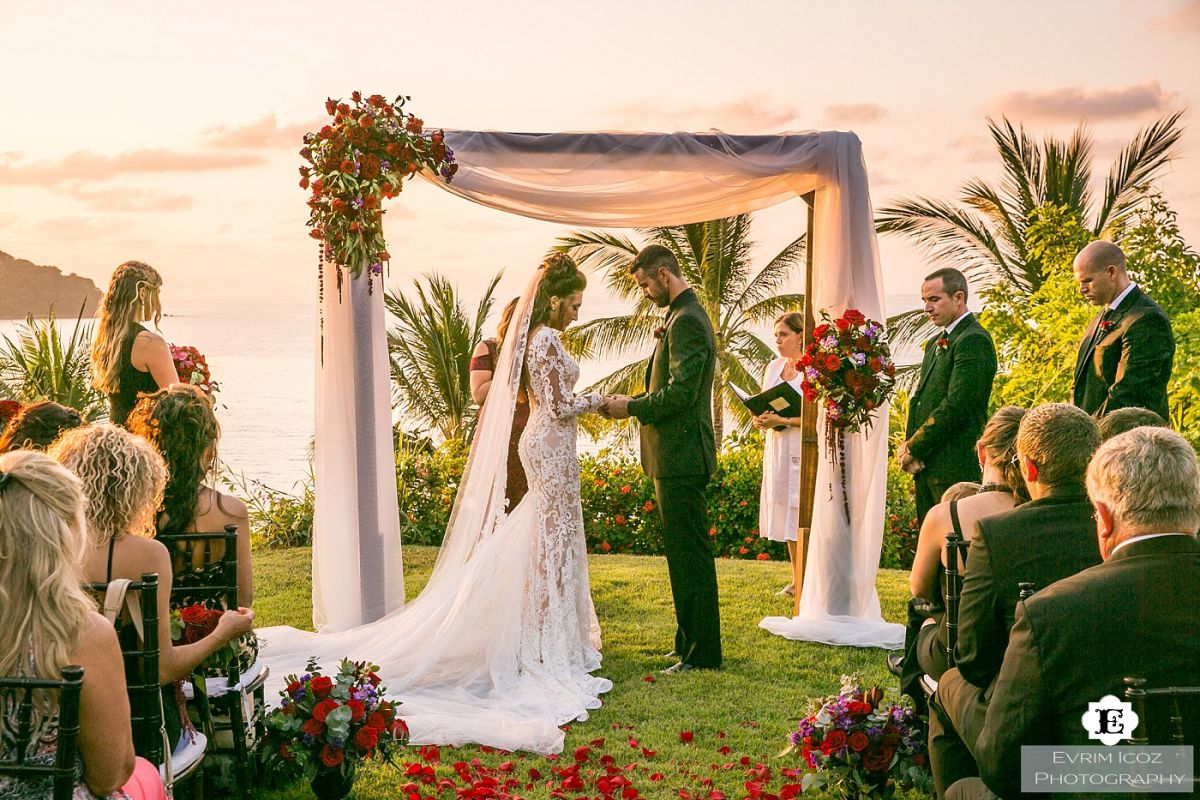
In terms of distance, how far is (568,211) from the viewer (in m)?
6.96

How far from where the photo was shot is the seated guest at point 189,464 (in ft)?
13.0

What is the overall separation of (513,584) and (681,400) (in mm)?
1429

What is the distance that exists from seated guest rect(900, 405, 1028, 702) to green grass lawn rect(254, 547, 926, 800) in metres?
1.08

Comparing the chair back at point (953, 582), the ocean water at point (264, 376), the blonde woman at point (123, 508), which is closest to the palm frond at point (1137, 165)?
the ocean water at point (264, 376)

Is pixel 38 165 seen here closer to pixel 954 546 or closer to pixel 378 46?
pixel 378 46

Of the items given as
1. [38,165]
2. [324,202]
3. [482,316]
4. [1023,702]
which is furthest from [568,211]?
[38,165]

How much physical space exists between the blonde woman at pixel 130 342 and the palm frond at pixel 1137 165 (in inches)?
693

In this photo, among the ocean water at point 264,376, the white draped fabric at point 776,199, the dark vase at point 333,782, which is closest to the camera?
the dark vase at point 333,782

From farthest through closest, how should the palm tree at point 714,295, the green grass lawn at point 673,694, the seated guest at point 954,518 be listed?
the palm tree at point 714,295 → the green grass lawn at point 673,694 → the seated guest at point 954,518

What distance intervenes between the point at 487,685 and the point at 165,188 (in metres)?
15.3

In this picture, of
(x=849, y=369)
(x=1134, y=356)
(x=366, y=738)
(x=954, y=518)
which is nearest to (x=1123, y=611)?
(x=954, y=518)

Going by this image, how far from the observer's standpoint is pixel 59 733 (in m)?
2.27

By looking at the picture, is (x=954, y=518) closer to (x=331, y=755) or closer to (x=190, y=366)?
(x=331, y=755)

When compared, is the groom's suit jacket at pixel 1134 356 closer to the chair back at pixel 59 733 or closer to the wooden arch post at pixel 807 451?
the wooden arch post at pixel 807 451
